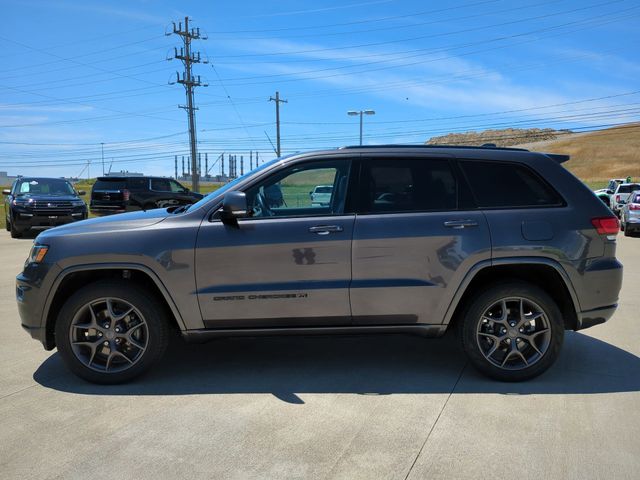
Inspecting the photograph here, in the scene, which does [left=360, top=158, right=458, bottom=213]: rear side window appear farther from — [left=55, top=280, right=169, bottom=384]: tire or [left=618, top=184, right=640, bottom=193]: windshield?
[left=618, top=184, right=640, bottom=193]: windshield

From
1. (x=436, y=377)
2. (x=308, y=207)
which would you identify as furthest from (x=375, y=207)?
(x=436, y=377)

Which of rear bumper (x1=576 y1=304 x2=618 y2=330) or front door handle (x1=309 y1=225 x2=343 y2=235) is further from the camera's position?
rear bumper (x1=576 y1=304 x2=618 y2=330)

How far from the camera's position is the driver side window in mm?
4262

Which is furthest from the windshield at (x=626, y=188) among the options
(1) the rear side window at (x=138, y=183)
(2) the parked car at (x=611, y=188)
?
(1) the rear side window at (x=138, y=183)

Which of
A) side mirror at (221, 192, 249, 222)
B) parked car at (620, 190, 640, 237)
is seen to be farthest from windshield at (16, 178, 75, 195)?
parked car at (620, 190, 640, 237)

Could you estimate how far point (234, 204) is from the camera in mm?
3900

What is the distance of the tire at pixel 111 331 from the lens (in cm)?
410

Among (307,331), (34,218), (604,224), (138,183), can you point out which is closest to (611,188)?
(138,183)

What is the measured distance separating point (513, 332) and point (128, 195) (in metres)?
18.4

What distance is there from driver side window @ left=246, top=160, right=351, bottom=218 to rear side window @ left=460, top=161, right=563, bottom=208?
1.01 metres

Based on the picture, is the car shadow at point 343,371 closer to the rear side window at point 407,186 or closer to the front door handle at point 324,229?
the front door handle at point 324,229

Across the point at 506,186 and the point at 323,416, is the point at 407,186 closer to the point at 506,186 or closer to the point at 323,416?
the point at 506,186

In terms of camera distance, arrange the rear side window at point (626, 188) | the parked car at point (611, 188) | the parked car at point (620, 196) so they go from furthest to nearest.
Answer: the parked car at point (611, 188), the rear side window at point (626, 188), the parked car at point (620, 196)

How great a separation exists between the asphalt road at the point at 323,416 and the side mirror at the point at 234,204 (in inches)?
52.5
